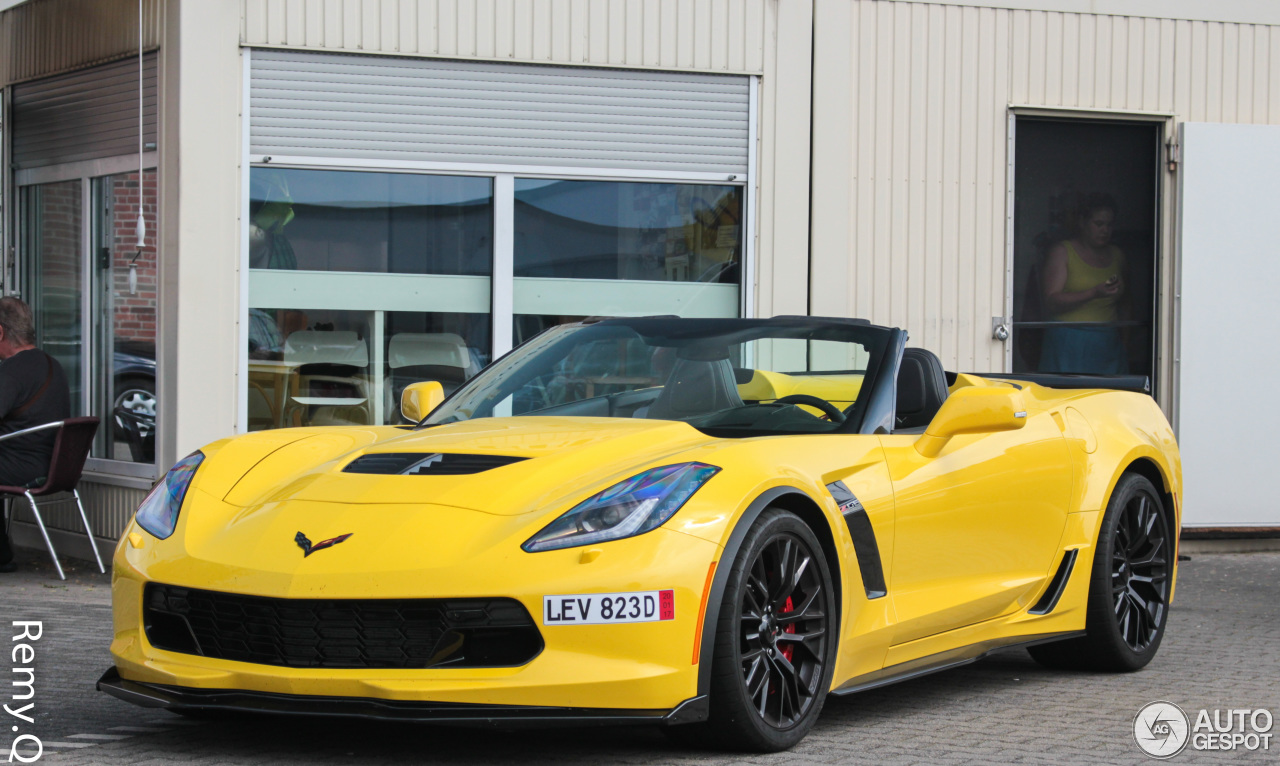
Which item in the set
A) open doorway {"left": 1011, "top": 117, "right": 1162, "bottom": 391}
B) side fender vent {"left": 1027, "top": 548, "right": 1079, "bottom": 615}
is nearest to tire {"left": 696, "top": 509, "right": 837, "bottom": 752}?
side fender vent {"left": 1027, "top": 548, "right": 1079, "bottom": 615}

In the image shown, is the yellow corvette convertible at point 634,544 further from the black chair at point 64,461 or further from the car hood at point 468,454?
the black chair at point 64,461

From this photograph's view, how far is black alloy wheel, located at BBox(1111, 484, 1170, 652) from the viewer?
234 inches

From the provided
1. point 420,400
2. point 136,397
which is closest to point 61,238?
point 136,397

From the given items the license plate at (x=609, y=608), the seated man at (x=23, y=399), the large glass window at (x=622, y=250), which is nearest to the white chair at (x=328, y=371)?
the large glass window at (x=622, y=250)

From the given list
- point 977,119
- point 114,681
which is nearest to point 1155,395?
point 977,119

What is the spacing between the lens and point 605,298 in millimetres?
9953

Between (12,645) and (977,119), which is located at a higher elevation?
(977,119)

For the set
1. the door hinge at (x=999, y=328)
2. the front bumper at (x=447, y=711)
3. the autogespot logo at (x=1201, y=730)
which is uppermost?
the door hinge at (x=999, y=328)

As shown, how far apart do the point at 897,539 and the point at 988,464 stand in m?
0.67

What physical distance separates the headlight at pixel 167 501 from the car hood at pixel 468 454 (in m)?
0.07

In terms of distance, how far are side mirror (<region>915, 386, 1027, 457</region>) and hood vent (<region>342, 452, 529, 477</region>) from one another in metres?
1.43

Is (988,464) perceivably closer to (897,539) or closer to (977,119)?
(897,539)

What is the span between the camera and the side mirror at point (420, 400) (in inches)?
216

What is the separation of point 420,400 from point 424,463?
120cm
